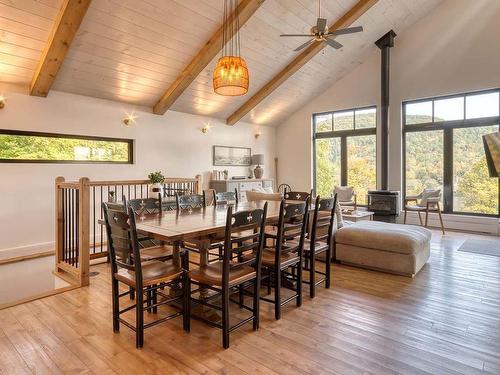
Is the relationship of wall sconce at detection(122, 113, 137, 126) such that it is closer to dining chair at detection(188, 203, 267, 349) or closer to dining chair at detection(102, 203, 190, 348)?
dining chair at detection(102, 203, 190, 348)

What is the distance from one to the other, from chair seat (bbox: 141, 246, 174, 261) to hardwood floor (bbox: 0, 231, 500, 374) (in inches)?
22.5

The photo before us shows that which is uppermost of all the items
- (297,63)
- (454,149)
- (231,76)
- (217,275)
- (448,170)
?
(297,63)

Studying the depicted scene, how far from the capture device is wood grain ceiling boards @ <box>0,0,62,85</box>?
11.9 feet

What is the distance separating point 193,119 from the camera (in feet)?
23.6

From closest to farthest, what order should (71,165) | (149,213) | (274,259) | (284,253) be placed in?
(274,259), (284,253), (149,213), (71,165)

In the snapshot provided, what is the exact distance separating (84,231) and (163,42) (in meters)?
3.05

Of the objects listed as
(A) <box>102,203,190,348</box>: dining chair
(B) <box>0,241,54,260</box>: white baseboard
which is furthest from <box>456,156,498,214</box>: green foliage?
(B) <box>0,241,54,260</box>: white baseboard

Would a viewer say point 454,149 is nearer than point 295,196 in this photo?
No

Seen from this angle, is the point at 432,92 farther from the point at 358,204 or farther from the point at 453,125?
the point at 358,204

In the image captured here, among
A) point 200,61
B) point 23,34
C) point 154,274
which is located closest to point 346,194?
point 200,61

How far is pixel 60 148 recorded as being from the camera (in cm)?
518

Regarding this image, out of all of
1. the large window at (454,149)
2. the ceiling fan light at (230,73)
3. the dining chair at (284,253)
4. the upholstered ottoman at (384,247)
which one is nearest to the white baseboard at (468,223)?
the large window at (454,149)

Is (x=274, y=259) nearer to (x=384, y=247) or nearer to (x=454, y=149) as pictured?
(x=384, y=247)

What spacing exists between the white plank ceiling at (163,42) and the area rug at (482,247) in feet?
14.8
